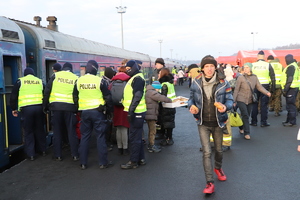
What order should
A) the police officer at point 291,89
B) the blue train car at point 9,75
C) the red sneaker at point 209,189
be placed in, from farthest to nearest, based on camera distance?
the police officer at point 291,89 < the blue train car at point 9,75 < the red sneaker at point 209,189

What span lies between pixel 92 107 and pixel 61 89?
88 centimetres

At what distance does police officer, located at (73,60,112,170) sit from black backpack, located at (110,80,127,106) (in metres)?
0.68

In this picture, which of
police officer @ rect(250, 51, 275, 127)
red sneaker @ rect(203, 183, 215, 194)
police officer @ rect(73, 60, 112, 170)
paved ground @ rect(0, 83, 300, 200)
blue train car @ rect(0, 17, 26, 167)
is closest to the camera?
red sneaker @ rect(203, 183, 215, 194)

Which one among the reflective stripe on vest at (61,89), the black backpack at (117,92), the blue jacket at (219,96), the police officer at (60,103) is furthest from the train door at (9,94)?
the blue jacket at (219,96)

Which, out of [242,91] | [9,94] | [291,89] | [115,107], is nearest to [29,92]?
[9,94]

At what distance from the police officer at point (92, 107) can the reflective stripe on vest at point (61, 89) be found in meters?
0.35

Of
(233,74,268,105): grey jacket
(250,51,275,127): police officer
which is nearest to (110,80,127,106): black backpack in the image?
(233,74,268,105): grey jacket

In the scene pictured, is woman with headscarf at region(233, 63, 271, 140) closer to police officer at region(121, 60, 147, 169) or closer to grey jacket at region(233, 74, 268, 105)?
grey jacket at region(233, 74, 268, 105)

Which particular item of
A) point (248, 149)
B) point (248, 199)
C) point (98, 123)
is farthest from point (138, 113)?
point (248, 149)

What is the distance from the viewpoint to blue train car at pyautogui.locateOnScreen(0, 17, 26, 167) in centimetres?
536

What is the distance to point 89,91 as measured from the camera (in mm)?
5164

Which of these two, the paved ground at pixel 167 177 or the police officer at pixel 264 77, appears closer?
the paved ground at pixel 167 177

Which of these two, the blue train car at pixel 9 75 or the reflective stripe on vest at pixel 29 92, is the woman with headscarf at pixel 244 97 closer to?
the reflective stripe on vest at pixel 29 92

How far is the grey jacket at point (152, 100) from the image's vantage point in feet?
20.2
